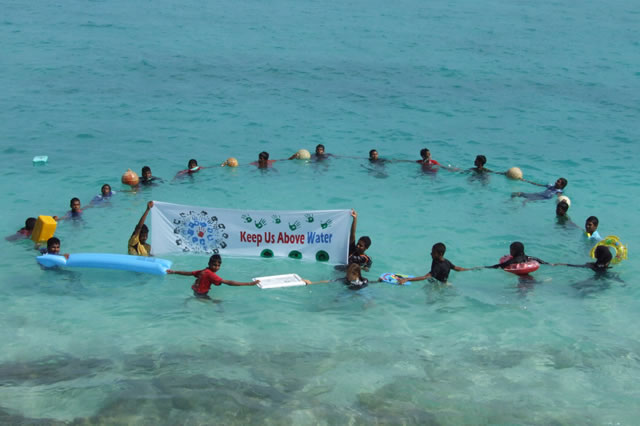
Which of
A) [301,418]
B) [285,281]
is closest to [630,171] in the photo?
[285,281]

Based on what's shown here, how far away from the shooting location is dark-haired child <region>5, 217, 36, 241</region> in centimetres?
1496

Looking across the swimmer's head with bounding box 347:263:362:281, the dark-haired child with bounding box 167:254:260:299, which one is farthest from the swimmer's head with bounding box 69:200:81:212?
the swimmer's head with bounding box 347:263:362:281

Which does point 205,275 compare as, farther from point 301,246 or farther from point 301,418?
point 301,418

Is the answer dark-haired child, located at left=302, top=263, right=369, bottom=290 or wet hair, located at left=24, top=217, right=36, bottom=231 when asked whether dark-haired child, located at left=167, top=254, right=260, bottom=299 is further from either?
wet hair, located at left=24, top=217, right=36, bottom=231

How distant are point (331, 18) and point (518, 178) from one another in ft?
89.8

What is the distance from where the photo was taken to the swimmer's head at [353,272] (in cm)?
1244

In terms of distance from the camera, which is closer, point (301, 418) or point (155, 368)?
point (301, 418)

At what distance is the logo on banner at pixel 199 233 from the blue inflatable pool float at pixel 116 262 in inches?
25.9

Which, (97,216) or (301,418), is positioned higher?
(97,216)

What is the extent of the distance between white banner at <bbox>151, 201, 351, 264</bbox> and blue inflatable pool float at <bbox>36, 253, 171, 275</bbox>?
25.4 inches

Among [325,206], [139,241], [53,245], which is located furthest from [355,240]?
[53,245]

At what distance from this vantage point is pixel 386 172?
21.1m

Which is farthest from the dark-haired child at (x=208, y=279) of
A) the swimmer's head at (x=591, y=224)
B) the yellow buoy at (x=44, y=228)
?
the swimmer's head at (x=591, y=224)

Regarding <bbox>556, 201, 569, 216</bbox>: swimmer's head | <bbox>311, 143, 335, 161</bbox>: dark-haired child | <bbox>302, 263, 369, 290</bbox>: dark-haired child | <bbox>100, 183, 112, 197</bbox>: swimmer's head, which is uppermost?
→ <bbox>311, 143, 335, 161</bbox>: dark-haired child
